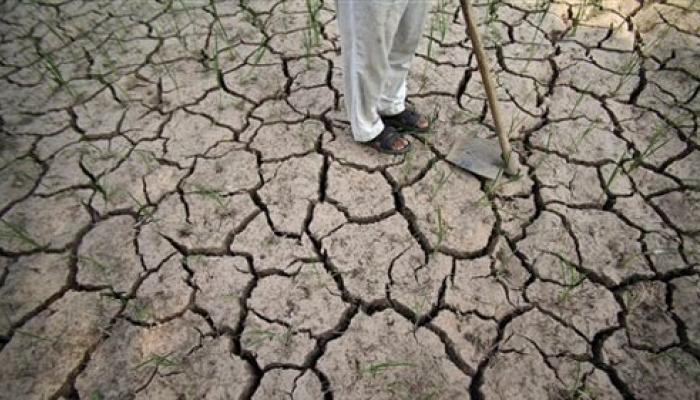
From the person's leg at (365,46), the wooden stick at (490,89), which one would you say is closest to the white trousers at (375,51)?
the person's leg at (365,46)

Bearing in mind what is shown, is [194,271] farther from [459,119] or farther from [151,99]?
[459,119]

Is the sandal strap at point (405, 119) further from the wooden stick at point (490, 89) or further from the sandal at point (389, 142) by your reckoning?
the wooden stick at point (490, 89)

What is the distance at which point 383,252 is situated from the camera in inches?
73.0

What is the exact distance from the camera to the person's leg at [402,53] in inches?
67.5

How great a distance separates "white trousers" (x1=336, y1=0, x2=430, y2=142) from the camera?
1.59m

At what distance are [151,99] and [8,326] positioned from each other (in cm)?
135

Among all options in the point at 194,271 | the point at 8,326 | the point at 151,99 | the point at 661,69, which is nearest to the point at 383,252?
the point at 194,271

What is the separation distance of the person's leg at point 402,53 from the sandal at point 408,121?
1.7 inches

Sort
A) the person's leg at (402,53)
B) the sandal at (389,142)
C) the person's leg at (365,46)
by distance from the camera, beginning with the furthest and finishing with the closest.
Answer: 1. the sandal at (389,142)
2. the person's leg at (402,53)
3. the person's leg at (365,46)

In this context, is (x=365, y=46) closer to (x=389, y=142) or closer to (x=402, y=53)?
(x=402, y=53)

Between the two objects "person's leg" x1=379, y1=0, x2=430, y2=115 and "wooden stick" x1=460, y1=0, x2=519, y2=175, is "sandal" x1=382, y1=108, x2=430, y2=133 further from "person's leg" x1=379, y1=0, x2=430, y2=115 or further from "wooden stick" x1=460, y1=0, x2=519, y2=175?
"wooden stick" x1=460, y1=0, x2=519, y2=175

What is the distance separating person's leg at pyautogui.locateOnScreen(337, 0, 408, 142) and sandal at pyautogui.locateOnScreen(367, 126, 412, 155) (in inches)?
6.9

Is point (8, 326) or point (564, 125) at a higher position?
point (564, 125)

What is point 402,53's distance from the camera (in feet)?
6.16
